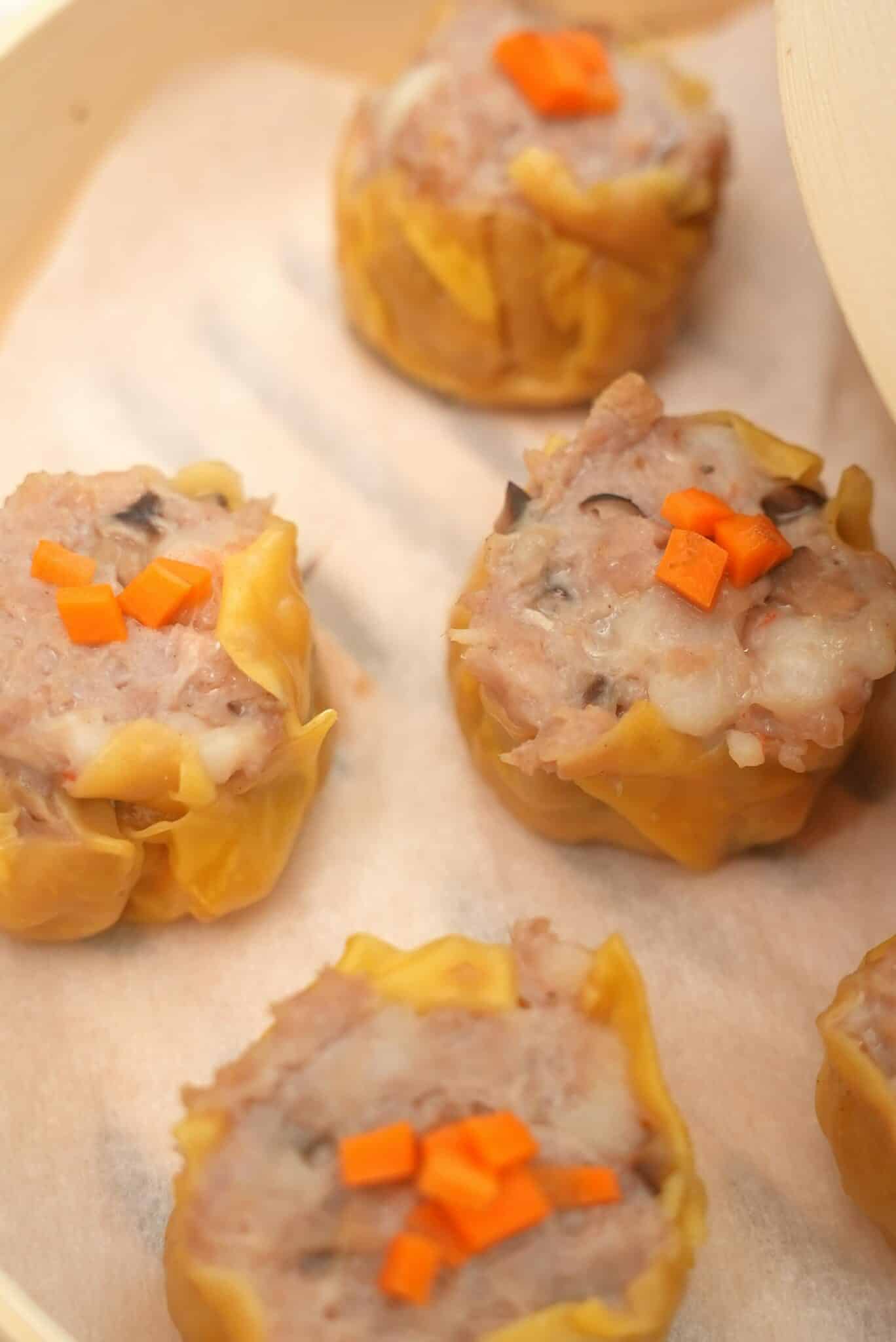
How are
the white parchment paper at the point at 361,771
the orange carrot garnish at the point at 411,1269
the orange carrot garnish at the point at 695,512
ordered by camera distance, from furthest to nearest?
the orange carrot garnish at the point at 695,512, the white parchment paper at the point at 361,771, the orange carrot garnish at the point at 411,1269

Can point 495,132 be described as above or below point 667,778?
above

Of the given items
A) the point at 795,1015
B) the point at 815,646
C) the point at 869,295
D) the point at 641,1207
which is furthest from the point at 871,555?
the point at 641,1207

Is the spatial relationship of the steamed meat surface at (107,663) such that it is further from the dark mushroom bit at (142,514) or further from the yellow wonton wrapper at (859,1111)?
the yellow wonton wrapper at (859,1111)

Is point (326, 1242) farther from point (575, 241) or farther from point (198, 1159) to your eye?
point (575, 241)

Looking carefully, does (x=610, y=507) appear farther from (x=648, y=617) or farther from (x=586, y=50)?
(x=586, y=50)

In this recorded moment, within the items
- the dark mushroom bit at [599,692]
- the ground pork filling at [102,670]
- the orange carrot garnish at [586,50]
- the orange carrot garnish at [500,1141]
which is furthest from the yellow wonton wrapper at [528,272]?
the orange carrot garnish at [500,1141]

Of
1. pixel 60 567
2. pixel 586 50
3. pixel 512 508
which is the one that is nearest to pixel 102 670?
pixel 60 567
